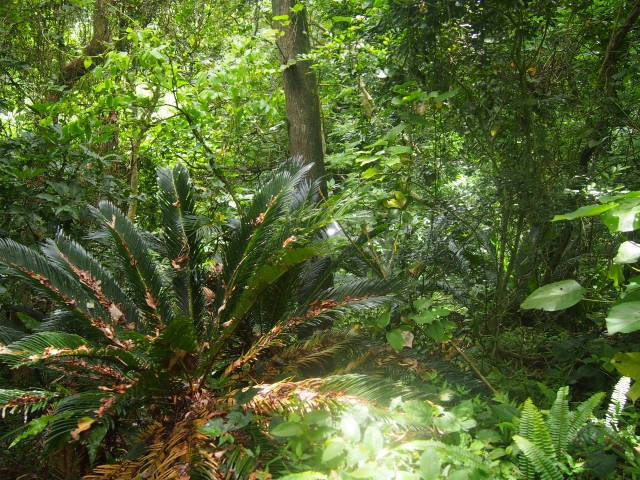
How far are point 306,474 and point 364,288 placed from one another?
144 cm

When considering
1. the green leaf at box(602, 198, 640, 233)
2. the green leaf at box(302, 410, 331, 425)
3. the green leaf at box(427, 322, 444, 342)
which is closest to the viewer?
the green leaf at box(602, 198, 640, 233)

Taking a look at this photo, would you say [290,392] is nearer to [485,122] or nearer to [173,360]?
[173,360]

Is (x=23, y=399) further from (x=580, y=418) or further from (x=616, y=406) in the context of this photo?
(x=616, y=406)

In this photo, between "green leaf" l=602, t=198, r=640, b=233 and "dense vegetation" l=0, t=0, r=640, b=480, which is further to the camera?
"dense vegetation" l=0, t=0, r=640, b=480

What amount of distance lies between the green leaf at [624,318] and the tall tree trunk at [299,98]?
2571 millimetres

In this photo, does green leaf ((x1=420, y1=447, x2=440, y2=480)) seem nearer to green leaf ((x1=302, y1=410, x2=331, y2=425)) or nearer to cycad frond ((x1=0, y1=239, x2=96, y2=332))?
green leaf ((x1=302, y1=410, x2=331, y2=425))

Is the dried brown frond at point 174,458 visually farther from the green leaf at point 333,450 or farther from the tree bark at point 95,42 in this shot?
the tree bark at point 95,42

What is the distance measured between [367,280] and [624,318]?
1.68m

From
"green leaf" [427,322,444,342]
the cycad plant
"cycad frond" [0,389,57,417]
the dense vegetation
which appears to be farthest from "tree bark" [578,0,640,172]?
"cycad frond" [0,389,57,417]

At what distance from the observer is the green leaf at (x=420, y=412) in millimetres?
1770

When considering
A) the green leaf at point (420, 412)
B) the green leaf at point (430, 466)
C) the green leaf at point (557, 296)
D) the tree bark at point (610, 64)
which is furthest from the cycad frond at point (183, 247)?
the tree bark at point (610, 64)

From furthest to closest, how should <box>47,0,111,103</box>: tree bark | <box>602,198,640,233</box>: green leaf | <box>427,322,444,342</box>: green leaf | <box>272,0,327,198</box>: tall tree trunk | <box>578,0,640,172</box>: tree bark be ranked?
<box>47,0,111,103</box>: tree bark, <box>272,0,327,198</box>: tall tree trunk, <box>578,0,640,172</box>: tree bark, <box>427,322,444,342</box>: green leaf, <box>602,198,640,233</box>: green leaf

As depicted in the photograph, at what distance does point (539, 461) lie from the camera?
1587 mm

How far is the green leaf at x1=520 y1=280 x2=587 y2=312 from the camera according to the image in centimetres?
142
